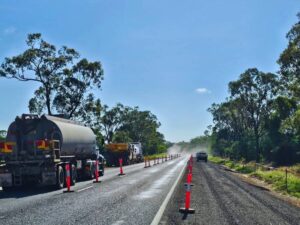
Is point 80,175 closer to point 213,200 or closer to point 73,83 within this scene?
point 213,200

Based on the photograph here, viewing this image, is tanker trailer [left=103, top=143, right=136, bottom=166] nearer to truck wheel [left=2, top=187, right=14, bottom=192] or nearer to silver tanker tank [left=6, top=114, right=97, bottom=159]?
silver tanker tank [left=6, top=114, right=97, bottom=159]

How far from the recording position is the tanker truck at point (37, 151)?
19.1m

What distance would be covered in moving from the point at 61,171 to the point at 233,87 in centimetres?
4487

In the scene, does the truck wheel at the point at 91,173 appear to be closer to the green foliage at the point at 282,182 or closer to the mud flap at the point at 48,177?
the mud flap at the point at 48,177

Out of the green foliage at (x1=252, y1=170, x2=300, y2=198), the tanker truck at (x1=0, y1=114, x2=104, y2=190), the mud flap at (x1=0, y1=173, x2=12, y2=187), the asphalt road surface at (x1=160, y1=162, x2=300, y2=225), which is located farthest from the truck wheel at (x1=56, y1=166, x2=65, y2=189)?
the green foliage at (x1=252, y1=170, x2=300, y2=198)

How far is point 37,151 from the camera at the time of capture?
768 inches

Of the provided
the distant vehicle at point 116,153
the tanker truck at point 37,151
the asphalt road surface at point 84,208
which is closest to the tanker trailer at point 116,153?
the distant vehicle at point 116,153

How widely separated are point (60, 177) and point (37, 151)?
5.21ft

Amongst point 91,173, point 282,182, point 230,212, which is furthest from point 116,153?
point 230,212

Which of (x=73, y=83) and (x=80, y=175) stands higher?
(x=73, y=83)

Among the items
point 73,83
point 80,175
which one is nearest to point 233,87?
point 73,83

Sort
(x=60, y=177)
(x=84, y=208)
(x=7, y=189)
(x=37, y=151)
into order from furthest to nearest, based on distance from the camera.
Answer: (x=60, y=177), (x=7, y=189), (x=37, y=151), (x=84, y=208)

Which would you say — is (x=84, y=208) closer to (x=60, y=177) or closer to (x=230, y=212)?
(x=230, y=212)

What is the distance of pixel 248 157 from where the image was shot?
7425 cm
